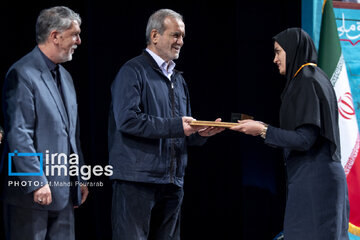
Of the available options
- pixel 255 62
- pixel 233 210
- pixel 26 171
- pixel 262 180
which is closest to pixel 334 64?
pixel 255 62

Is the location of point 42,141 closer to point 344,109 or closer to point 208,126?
point 208,126

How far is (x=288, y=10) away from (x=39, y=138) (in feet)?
8.46

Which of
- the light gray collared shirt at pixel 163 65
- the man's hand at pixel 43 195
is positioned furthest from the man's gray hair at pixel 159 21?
the man's hand at pixel 43 195

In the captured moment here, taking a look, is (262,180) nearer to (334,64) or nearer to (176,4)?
(334,64)

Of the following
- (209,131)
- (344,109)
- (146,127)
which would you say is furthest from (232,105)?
(146,127)

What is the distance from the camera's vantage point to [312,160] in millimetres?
2615

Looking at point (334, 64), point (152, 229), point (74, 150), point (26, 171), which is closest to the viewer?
point (26, 171)

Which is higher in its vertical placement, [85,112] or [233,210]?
[85,112]

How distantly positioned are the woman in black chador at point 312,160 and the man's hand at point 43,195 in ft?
3.92

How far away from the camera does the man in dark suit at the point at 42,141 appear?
2.38 meters

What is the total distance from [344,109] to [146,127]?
169cm

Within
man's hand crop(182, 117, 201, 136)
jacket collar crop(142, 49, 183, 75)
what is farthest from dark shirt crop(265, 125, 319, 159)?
jacket collar crop(142, 49, 183, 75)

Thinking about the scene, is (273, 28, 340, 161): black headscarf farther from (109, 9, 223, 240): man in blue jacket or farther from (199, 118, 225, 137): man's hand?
(109, 9, 223, 240): man in blue jacket

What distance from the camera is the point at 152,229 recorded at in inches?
117
